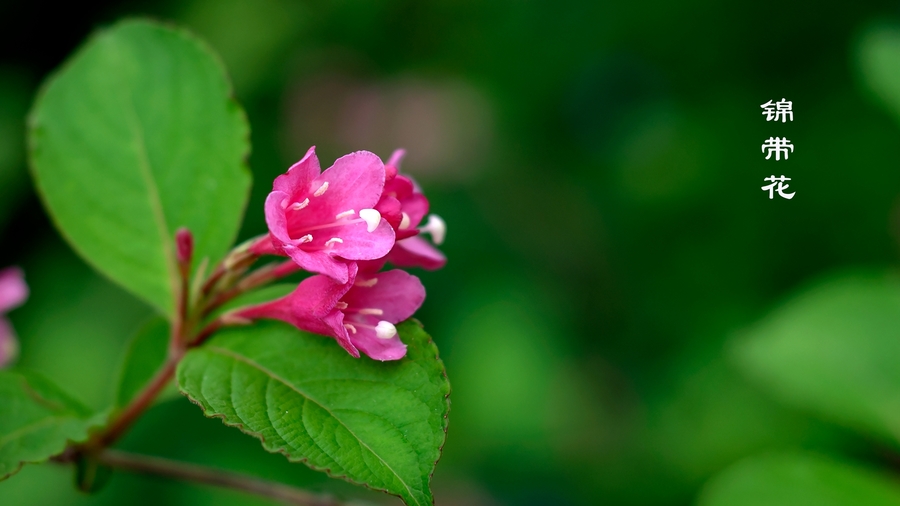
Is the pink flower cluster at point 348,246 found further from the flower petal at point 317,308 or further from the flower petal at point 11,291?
the flower petal at point 11,291

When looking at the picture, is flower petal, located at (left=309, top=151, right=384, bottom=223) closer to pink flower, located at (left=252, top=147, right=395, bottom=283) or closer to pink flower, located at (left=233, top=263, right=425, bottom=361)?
pink flower, located at (left=252, top=147, right=395, bottom=283)

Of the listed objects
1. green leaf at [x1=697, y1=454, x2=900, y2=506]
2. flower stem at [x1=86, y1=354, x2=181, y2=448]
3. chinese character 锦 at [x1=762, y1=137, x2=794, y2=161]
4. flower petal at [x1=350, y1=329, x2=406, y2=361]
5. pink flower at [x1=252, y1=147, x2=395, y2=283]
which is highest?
chinese character 锦 at [x1=762, y1=137, x2=794, y2=161]

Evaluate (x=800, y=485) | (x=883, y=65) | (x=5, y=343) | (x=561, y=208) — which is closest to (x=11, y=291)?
(x=5, y=343)

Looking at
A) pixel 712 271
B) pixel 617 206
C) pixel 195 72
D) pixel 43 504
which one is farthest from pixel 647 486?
pixel 195 72

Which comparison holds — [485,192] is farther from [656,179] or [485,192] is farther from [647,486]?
[647,486]

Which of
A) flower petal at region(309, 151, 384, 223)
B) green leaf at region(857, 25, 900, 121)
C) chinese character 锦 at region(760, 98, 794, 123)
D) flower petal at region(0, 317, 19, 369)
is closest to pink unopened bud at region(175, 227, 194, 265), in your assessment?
flower petal at region(309, 151, 384, 223)

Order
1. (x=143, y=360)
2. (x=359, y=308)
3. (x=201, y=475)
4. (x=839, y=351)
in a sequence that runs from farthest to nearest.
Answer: (x=839, y=351), (x=143, y=360), (x=201, y=475), (x=359, y=308)

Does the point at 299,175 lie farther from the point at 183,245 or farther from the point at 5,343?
the point at 5,343
